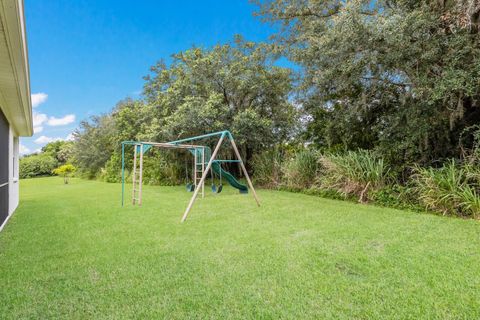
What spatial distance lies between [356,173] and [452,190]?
209 cm

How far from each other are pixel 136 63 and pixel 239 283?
1479cm

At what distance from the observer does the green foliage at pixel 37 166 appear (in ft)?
91.7

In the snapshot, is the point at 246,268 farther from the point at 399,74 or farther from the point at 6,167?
the point at 6,167

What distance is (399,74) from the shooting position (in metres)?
6.18

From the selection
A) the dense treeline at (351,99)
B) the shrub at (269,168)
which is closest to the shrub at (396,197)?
the dense treeline at (351,99)

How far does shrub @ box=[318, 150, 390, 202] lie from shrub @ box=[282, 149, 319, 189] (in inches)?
37.8

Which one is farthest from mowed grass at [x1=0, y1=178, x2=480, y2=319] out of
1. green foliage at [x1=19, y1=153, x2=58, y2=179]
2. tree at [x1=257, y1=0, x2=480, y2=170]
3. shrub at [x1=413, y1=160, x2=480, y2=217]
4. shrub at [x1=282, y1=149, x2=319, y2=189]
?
green foliage at [x1=19, y1=153, x2=58, y2=179]

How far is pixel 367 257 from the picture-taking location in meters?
3.16

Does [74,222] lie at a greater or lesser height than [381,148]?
lesser

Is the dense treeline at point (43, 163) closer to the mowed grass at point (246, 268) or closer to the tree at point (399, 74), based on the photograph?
the mowed grass at point (246, 268)

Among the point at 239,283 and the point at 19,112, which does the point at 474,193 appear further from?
the point at 19,112

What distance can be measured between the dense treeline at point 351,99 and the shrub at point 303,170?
0.04m

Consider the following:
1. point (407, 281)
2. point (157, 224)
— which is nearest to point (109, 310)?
point (407, 281)

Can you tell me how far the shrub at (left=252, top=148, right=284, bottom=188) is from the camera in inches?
402
